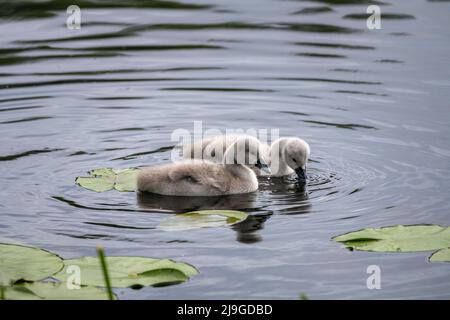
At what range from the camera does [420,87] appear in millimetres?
11602

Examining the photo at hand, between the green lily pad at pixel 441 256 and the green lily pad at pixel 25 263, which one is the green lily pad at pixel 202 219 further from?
the green lily pad at pixel 441 256

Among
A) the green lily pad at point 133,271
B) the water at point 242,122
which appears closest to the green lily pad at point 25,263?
the green lily pad at point 133,271

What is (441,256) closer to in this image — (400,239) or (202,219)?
(400,239)

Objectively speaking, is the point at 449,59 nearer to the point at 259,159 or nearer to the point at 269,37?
the point at 269,37

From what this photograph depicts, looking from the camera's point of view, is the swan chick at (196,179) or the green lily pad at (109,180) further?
the green lily pad at (109,180)

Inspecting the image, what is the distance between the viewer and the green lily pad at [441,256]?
21.9 feet

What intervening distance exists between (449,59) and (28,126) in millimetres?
5562

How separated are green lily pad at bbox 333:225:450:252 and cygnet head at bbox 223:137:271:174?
6.29 feet

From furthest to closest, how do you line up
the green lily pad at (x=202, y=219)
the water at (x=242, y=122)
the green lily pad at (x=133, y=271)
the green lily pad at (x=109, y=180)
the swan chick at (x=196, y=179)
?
the green lily pad at (x=109, y=180)
the swan chick at (x=196, y=179)
the green lily pad at (x=202, y=219)
the water at (x=242, y=122)
the green lily pad at (x=133, y=271)

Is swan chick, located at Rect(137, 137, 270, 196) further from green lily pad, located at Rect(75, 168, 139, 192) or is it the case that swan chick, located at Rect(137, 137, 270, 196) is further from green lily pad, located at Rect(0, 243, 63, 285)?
green lily pad, located at Rect(0, 243, 63, 285)

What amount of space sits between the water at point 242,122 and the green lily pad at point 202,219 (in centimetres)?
10

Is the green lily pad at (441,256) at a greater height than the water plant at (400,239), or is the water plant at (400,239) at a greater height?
the water plant at (400,239)

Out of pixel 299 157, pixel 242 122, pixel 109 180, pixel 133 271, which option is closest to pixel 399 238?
pixel 133 271
